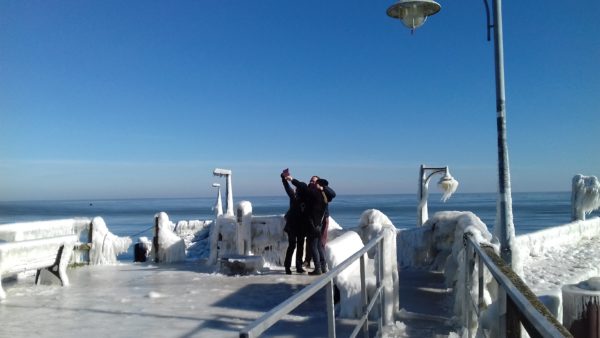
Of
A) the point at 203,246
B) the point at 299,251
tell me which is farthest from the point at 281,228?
the point at 203,246

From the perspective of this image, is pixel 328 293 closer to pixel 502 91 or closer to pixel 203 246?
pixel 502 91

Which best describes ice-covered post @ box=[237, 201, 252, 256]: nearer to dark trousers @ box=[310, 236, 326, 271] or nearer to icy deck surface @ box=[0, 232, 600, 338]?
icy deck surface @ box=[0, 232, 600, 338]

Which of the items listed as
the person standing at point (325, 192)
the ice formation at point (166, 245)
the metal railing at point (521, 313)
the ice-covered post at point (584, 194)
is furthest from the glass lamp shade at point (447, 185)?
the metal railing at point (521, 313)

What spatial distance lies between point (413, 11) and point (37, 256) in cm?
713

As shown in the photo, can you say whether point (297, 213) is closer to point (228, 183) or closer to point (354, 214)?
point (228, 183)

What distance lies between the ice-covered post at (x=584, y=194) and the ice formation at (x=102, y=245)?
15.1 m

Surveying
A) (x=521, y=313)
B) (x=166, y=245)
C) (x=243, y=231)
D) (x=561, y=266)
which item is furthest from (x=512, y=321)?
(x=561, y=266)

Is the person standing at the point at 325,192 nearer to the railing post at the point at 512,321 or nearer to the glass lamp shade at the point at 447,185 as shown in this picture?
the glass lamp shade at the point at 447,185

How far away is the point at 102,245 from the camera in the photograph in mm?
10805

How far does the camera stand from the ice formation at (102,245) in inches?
424

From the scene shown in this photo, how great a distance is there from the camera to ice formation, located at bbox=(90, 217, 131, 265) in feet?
35.3

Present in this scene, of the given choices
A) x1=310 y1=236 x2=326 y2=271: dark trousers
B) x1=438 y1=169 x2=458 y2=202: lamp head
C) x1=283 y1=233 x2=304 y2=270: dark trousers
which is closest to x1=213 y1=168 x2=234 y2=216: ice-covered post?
x1=283 y1=233 x2=304 y2=270: dark trousers

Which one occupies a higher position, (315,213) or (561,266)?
(315,213)

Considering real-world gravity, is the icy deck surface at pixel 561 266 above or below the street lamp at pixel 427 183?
below
